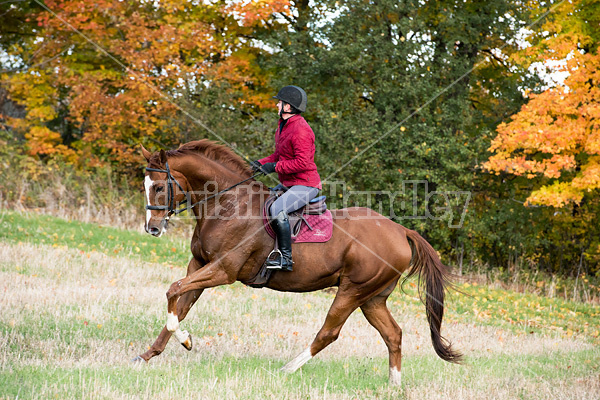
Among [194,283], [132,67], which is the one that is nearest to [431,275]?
[194,283]

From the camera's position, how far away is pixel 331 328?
22.2 ft

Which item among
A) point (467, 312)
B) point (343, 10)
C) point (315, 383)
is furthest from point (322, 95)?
point (315, 383)

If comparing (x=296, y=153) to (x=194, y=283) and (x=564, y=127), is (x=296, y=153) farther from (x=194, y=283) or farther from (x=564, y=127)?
(x=564, y=127)

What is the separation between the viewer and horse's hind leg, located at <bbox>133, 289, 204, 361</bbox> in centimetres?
641

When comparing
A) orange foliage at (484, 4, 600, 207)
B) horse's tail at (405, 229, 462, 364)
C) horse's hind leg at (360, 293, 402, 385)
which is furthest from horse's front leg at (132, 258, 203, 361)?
orange foliage at (484, 4, 600, 207)

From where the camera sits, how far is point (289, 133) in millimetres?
6578

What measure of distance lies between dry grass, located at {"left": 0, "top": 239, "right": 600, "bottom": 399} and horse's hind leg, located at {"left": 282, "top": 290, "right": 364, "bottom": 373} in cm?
20

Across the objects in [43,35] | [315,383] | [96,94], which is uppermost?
[43,35]

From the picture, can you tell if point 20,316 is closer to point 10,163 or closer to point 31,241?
point 31,241

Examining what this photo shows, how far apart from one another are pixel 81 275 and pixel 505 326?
857 cm

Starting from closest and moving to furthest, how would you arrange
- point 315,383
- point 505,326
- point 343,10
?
point 315,383 < point 505,326 < point 343,10

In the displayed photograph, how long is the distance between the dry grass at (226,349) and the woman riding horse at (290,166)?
1421 millimetres

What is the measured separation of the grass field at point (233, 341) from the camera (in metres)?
5.68

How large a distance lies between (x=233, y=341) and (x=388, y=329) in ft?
7.47
